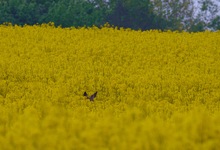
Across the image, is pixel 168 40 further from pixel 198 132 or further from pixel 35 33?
pixel 198 132

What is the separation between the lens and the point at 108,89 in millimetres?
14617

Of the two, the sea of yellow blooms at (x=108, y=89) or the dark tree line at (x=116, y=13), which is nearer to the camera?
the sea of yellow blooms at (x=108, y=89)

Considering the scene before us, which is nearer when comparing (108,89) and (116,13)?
(108,89)

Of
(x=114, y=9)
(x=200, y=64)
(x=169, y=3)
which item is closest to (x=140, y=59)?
(x=200, y=64)

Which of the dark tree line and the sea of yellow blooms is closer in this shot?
the sea of yellow blooms

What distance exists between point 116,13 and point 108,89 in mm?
37019

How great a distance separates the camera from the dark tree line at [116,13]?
3897 cm

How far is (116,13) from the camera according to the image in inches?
2019

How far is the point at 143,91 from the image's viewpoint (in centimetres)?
1419

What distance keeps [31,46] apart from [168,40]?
4.63 meters

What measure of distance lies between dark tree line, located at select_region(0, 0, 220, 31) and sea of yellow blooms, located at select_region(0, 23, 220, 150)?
15.4m

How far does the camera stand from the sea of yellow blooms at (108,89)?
4.82 meters

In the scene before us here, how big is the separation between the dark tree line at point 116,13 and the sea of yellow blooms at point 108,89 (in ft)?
50.6

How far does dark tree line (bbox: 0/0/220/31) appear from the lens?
3897cm
